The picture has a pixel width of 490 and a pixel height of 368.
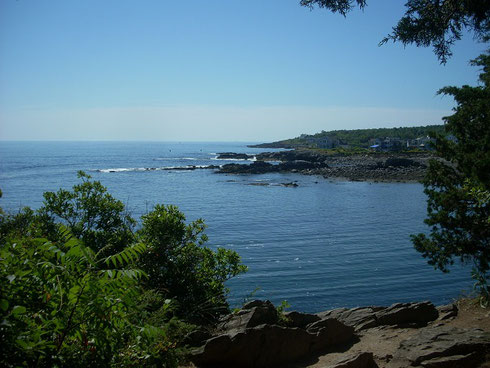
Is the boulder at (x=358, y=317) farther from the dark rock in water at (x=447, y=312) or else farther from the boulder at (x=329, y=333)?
the dark rock in water at (x=447, y=312)

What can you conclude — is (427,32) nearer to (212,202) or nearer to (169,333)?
(169,333)

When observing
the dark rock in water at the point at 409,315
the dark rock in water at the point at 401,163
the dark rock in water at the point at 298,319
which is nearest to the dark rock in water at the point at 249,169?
the dark rock in water at the point at 401,163

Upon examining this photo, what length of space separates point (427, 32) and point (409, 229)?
31.5 m

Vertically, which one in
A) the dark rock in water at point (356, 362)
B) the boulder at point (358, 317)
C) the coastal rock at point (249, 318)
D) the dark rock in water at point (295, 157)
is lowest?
the boulder at point (358, 317)

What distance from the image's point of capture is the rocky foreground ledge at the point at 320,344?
884cm

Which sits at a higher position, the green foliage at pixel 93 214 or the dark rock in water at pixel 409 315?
the green foliage at pixel 93 214

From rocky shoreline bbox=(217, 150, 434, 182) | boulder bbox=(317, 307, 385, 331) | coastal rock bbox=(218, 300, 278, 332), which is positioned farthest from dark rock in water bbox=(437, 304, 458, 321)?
rocky shoreline bbox=(217, 150, 434, 182)

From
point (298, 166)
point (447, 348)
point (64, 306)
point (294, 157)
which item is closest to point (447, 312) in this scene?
point (447, 348)

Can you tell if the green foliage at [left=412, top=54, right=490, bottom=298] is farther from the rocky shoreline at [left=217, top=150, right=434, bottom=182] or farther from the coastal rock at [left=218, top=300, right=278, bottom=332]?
the rocky shoreline at [left=217, top=150, right=434, bottom=182]

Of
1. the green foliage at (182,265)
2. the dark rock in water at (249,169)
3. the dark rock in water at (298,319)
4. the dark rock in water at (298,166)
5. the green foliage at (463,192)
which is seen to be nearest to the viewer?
the green foliage at (182,265)

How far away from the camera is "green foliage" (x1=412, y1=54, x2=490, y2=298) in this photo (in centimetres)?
1426

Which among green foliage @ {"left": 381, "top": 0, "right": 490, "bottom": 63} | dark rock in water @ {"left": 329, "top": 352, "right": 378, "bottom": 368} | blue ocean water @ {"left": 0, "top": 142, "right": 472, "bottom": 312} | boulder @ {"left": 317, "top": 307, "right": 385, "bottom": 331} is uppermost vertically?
green foliage @ {"left": 381, "top": 0, "right": 490, "bottom": 63}

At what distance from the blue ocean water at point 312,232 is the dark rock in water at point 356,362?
10710 millimetres

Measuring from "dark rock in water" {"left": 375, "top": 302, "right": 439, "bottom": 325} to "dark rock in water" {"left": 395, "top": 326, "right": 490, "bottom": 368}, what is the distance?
3.38 m
